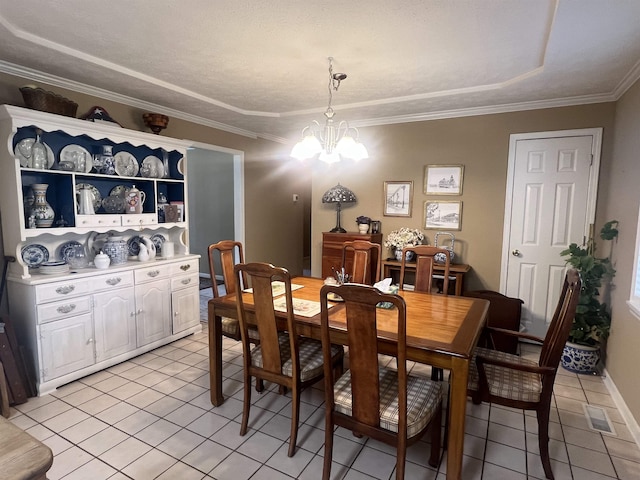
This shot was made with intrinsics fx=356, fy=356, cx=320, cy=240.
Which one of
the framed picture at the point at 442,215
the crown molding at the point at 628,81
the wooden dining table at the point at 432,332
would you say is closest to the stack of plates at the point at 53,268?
the wooden dining table at the point at 432,332

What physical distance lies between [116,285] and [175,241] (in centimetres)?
93

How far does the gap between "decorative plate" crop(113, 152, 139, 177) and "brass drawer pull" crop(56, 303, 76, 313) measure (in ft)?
4.08

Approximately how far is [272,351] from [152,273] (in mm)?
1811

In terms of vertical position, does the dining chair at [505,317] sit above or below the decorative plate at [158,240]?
below

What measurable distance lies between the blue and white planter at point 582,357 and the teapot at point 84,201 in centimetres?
421

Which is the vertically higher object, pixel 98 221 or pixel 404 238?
pixel 98 221

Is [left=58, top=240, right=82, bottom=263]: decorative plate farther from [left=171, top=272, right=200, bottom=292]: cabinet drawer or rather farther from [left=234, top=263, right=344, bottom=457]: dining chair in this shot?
[left=234, top=263, right=344, bottom=457]: dining chair

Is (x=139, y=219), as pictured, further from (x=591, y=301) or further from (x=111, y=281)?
(x=591, y=301)

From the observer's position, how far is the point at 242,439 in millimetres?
2164

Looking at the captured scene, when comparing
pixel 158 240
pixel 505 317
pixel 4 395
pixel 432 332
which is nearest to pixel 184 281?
pixel 158 240

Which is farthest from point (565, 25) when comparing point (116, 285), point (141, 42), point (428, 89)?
point (116, 285)

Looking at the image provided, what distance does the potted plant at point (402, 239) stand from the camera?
4074mm

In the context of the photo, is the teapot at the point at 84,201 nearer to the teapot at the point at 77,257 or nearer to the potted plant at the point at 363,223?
the teapot at the point at 77,257

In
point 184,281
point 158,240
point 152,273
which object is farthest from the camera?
point 158,240
